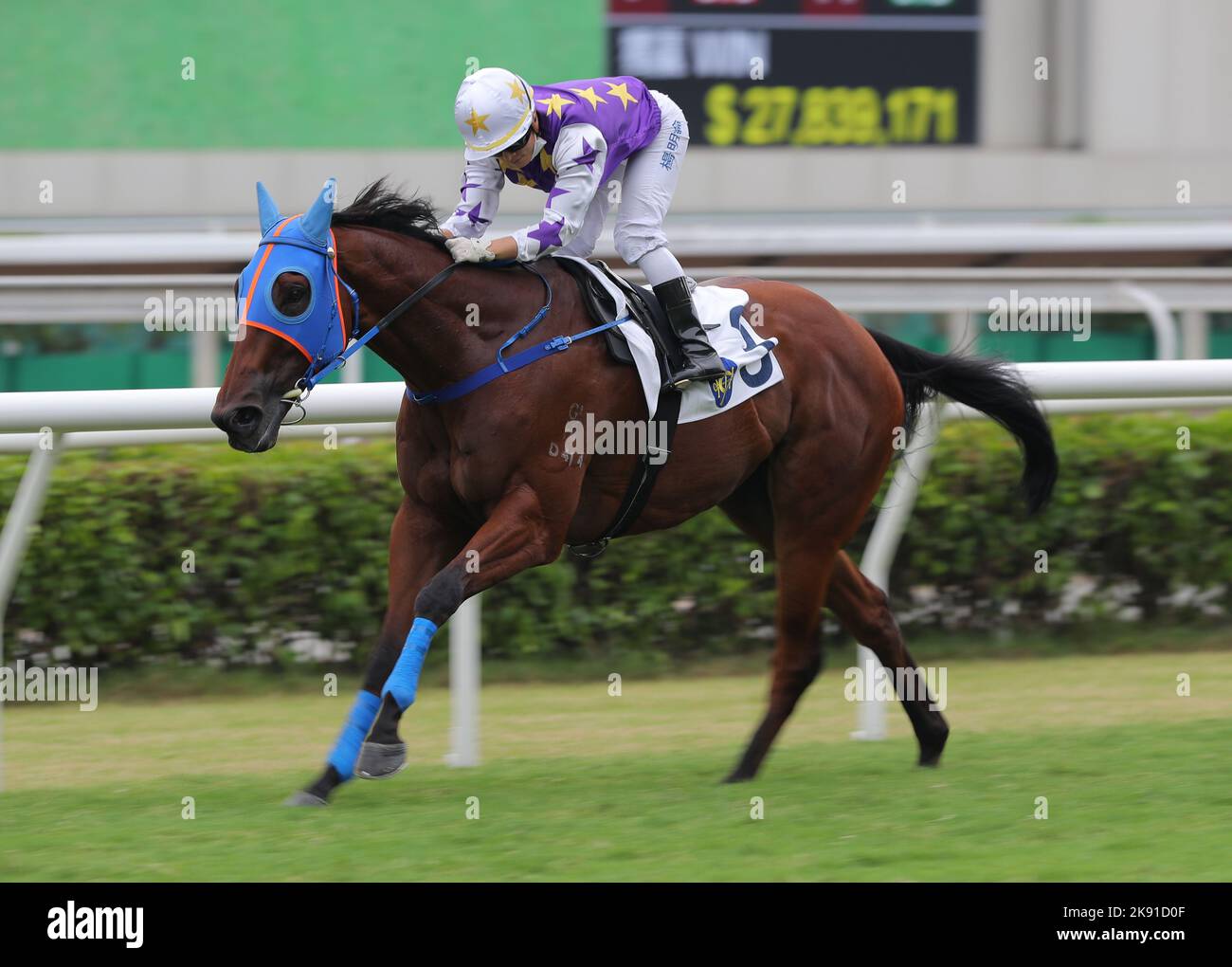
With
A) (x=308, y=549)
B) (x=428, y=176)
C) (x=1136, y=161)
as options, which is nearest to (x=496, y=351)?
(x=308, y=549)

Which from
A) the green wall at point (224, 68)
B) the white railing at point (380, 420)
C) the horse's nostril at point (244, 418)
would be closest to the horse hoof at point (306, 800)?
→ the white railing at point (380, 420)

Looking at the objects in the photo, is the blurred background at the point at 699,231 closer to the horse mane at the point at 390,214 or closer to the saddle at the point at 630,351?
the saddle at the point at 630,351

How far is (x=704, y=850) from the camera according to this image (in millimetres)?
3346

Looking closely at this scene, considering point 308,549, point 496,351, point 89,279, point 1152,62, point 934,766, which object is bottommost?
point 934,766

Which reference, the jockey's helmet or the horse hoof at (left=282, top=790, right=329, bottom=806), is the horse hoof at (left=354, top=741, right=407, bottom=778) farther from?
the jockey's helmet

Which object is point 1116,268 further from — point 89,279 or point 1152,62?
point 89,279

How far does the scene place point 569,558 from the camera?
19.0 feet

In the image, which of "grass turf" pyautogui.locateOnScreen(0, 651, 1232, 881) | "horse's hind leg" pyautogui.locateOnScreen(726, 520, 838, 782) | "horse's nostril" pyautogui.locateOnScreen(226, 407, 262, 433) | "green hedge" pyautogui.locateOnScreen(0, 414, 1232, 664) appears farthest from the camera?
"green hedge" pyautogui.locateOnScreen(0, 414, 1232, 664)

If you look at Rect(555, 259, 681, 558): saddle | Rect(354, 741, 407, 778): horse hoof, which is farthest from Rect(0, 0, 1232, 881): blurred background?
Rect(555, 259, 681, 558): saddle

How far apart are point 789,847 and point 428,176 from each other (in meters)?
12.9

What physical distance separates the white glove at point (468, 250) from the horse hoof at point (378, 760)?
1078 mm

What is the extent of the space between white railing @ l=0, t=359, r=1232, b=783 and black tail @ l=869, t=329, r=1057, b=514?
65 millimetres

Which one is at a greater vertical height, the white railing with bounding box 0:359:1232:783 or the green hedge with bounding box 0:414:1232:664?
the white railing with bounding box 0:359:1232:783

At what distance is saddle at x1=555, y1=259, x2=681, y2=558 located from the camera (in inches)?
158
